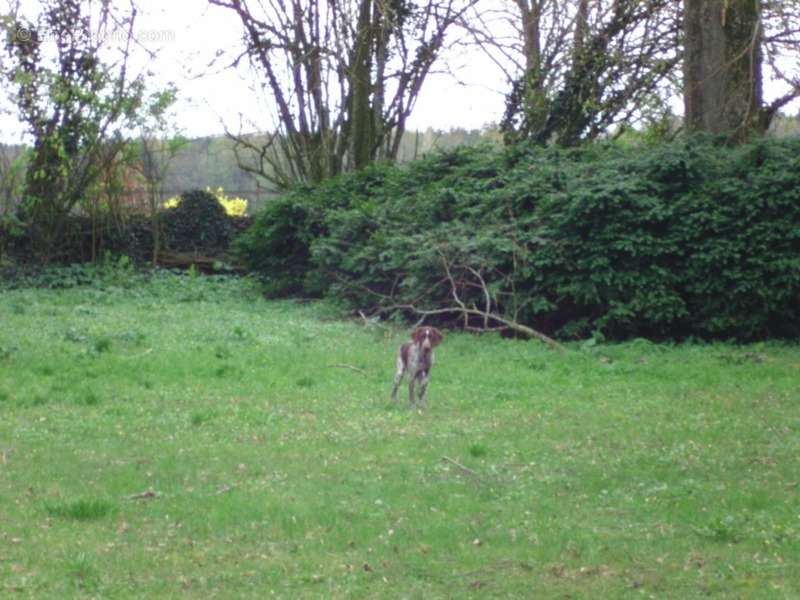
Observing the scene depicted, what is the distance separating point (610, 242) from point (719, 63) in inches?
206

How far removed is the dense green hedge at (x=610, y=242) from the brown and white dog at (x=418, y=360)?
21.3 ft

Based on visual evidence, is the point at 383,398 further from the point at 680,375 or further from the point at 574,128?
the point at 574,128

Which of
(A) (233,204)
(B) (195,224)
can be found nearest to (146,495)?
(B) (195,224)

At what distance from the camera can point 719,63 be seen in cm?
2284

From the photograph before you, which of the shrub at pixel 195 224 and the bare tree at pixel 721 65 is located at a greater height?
the bare tree at pixel 721 65

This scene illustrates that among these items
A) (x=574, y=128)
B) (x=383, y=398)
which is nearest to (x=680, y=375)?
(x=383, y=398)

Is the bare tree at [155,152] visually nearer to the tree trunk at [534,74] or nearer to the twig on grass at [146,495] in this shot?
the tree trunk at [534,74]

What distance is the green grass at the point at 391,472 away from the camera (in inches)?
304

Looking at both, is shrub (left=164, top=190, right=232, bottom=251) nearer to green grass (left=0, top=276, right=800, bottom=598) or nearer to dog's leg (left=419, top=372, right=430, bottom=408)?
green grass (left=0, top=276, right=800, bottom=598)

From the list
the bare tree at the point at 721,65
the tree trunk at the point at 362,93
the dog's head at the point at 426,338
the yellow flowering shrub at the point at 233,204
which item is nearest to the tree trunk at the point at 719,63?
the bare tree at the point at 721,65

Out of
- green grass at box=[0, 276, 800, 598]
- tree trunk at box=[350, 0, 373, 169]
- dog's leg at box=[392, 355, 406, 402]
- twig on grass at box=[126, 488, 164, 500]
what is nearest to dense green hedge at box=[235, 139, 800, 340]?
green grass at box=[0, 276, 800, 598]

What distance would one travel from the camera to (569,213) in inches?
797

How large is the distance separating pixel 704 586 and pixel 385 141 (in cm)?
2826

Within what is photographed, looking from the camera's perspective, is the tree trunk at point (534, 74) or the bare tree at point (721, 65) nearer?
the bare tree at point (721, 65)
